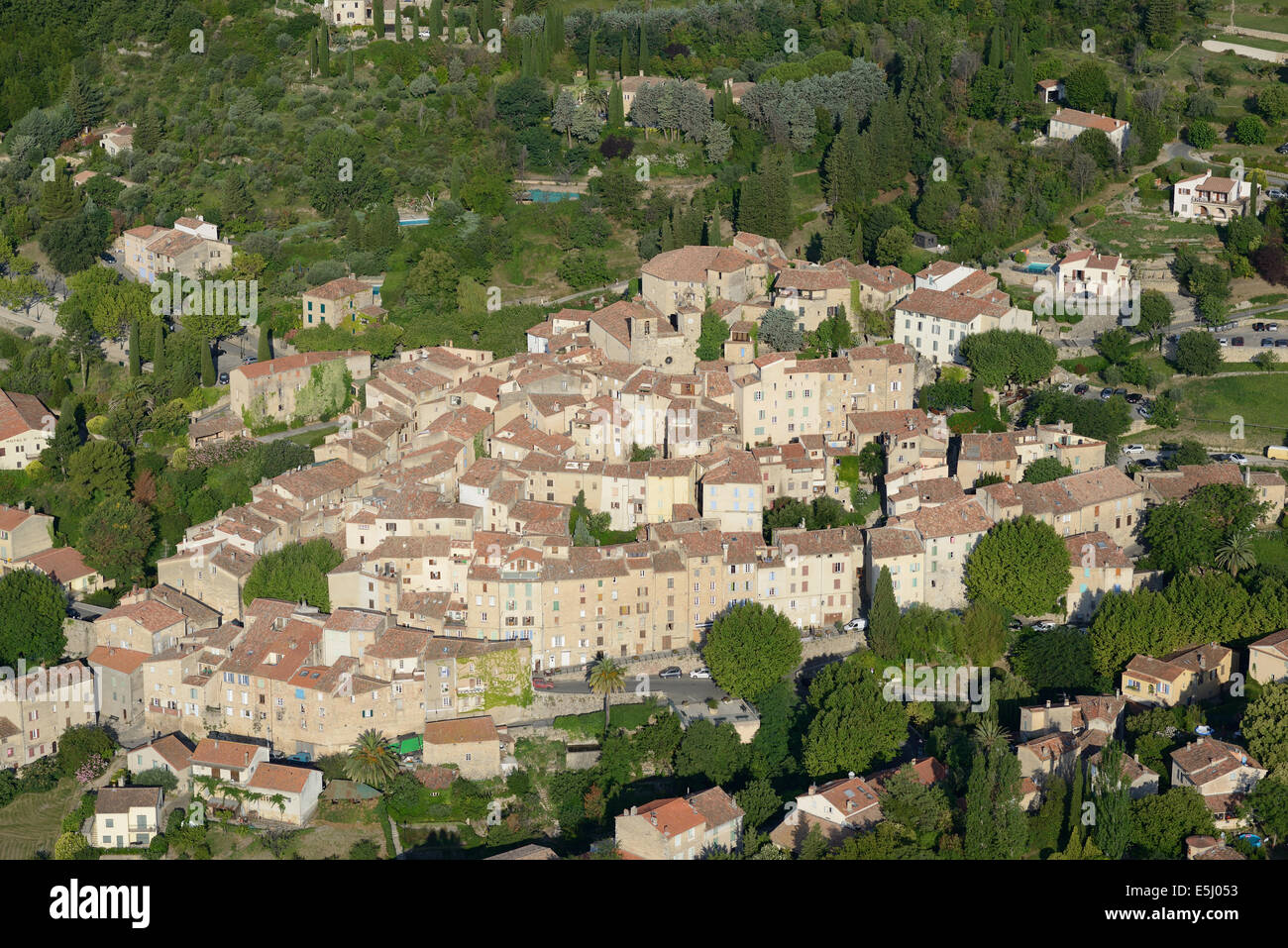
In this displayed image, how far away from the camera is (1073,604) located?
6106 centimetres

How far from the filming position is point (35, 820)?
56.4m

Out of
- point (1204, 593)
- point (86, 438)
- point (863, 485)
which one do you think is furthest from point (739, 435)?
point (86, 438)

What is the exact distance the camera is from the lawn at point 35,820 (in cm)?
5544

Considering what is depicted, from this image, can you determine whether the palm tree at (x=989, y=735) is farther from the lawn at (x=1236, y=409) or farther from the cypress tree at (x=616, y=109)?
the cypress tree at (x=616, y=109)

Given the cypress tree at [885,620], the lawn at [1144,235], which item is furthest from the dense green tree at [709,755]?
the lawn at [1144,235]

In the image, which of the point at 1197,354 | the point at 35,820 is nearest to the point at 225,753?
the point at 35,820

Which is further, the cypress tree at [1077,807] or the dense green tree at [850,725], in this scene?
the dense green tree at [850,725]

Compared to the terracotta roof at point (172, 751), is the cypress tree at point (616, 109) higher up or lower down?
higher up

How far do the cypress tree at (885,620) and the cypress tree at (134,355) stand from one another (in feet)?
101

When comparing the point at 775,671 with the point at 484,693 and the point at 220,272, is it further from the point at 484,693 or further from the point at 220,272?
the point at 220,272

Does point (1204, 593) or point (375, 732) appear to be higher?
point (1204, 593)

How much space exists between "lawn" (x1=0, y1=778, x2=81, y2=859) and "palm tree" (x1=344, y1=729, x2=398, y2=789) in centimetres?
844

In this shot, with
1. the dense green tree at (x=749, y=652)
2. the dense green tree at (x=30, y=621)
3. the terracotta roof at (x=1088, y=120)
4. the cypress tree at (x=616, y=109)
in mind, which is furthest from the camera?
the cypress tree at (x=616, y=109)

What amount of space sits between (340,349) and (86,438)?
9.86 meters
